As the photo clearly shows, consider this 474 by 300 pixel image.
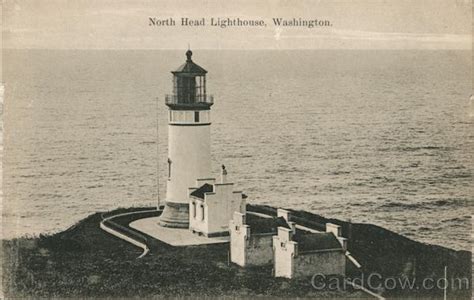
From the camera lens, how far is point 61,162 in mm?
29672

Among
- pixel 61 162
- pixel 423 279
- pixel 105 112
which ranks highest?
pixel 105 112

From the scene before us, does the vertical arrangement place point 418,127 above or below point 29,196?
above

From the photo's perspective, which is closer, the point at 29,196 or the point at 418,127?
the point at 29,196

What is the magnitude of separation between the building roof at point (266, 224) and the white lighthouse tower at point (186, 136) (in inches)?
141

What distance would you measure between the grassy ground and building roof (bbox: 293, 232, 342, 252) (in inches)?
29.4

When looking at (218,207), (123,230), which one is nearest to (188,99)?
(218,207)

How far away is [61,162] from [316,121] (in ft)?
40.2

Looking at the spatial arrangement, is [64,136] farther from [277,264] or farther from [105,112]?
[277,264]

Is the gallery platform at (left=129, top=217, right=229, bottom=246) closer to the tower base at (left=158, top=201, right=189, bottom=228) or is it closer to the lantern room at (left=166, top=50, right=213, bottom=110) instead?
the tower base at (left=158, top=201, right=189, bottom=228)

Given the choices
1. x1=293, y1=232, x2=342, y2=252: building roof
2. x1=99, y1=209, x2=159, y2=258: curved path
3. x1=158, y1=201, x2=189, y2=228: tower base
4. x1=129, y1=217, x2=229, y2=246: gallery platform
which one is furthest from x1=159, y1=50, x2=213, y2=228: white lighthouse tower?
x1=293, y1=232, x2=342, y2=252: building roof

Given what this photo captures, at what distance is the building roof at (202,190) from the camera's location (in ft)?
63.9

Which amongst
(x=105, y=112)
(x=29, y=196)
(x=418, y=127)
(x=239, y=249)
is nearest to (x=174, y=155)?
(x=239, y=249)

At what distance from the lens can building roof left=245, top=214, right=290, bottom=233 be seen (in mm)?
16562

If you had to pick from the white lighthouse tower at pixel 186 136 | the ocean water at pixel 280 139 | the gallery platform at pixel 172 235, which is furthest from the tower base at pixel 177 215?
the ocean water at pixel 280 139
